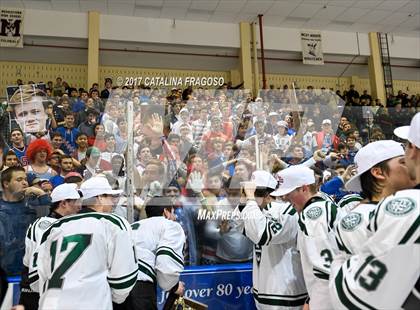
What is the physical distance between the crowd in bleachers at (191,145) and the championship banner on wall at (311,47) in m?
6.18

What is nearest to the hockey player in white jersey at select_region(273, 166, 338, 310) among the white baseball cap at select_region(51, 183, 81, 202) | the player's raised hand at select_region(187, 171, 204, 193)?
the white baseball cap at select_region(51, 183, 81, 202)

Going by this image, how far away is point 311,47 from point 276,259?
10333mm

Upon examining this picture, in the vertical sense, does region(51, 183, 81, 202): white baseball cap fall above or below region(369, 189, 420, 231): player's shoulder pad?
above

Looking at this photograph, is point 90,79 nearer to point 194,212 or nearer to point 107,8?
point 107,8

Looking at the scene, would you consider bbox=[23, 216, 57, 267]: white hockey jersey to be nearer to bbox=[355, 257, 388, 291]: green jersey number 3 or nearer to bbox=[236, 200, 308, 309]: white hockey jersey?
bbox=[236, 200, 308, 309]: white hockey jersey

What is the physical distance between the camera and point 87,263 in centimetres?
205

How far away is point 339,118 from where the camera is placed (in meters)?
5.82

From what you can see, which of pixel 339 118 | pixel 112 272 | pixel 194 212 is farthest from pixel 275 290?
pixel 339 118

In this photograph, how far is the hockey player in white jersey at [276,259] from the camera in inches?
104

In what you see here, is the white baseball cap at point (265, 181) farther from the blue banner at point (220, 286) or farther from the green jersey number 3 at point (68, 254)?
the green jersey number 3 at point (68, 254)

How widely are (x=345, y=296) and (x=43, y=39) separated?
35.7 feet

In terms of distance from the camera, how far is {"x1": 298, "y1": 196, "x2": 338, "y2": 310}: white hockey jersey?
1998mm

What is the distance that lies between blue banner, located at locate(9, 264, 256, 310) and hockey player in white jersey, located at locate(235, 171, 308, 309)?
839 mm

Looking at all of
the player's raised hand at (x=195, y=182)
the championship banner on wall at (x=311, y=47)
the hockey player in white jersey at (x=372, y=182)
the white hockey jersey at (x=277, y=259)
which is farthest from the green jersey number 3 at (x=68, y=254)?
the championship banner on wall at (x=311, y=47)
